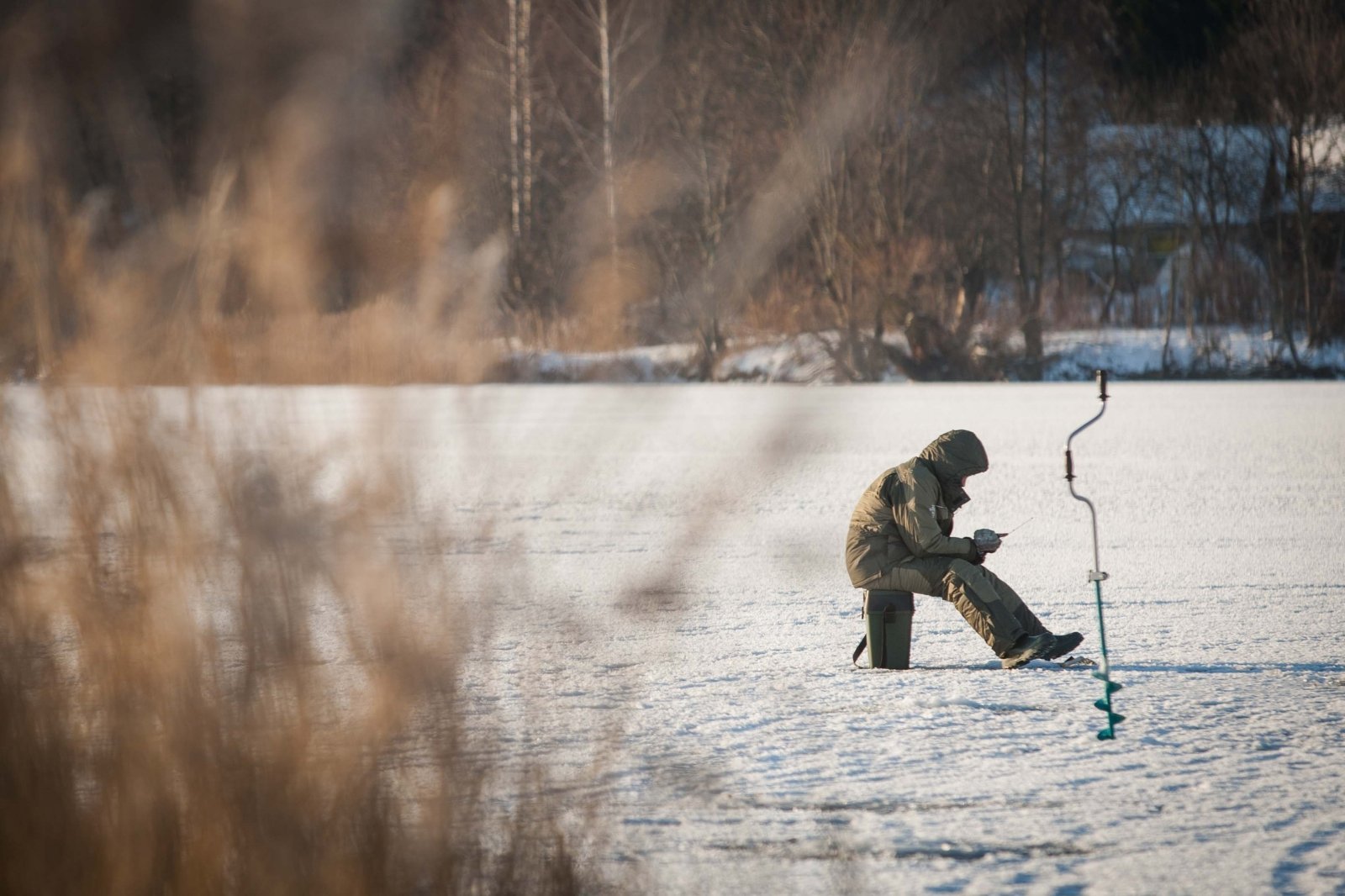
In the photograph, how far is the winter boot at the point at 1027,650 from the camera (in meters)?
5.07

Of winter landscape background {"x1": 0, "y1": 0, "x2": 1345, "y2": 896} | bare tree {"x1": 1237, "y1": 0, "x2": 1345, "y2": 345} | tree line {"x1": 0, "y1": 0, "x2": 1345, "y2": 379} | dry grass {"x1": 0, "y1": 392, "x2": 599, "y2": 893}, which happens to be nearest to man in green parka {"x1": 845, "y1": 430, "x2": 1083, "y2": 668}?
winter landscape background {"x1": 0, "y1": 0, "x2": 1345, "y2": 896}

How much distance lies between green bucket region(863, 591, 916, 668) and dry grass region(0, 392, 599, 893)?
2.98m

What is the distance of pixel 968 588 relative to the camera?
5.10 meters

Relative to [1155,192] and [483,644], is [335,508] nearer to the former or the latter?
[483,644]

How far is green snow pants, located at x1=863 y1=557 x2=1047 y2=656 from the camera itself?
5.11 meters

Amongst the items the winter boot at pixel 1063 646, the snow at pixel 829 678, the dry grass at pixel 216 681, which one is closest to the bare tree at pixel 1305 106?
the snow at pixel 829 678

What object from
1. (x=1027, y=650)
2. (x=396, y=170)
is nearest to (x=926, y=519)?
(x=1027, y=650)

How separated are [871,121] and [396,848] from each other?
25221 mm

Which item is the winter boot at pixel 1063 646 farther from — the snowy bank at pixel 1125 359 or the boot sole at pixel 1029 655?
the snowy bank at pixel 1125 359

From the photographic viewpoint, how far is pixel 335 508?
2.02m

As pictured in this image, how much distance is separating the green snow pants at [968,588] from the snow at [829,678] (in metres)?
0.17

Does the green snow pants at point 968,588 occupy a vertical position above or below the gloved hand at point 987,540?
below

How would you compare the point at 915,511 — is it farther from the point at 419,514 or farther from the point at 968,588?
the point at 419,514

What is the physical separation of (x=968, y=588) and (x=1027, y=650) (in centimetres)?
31
